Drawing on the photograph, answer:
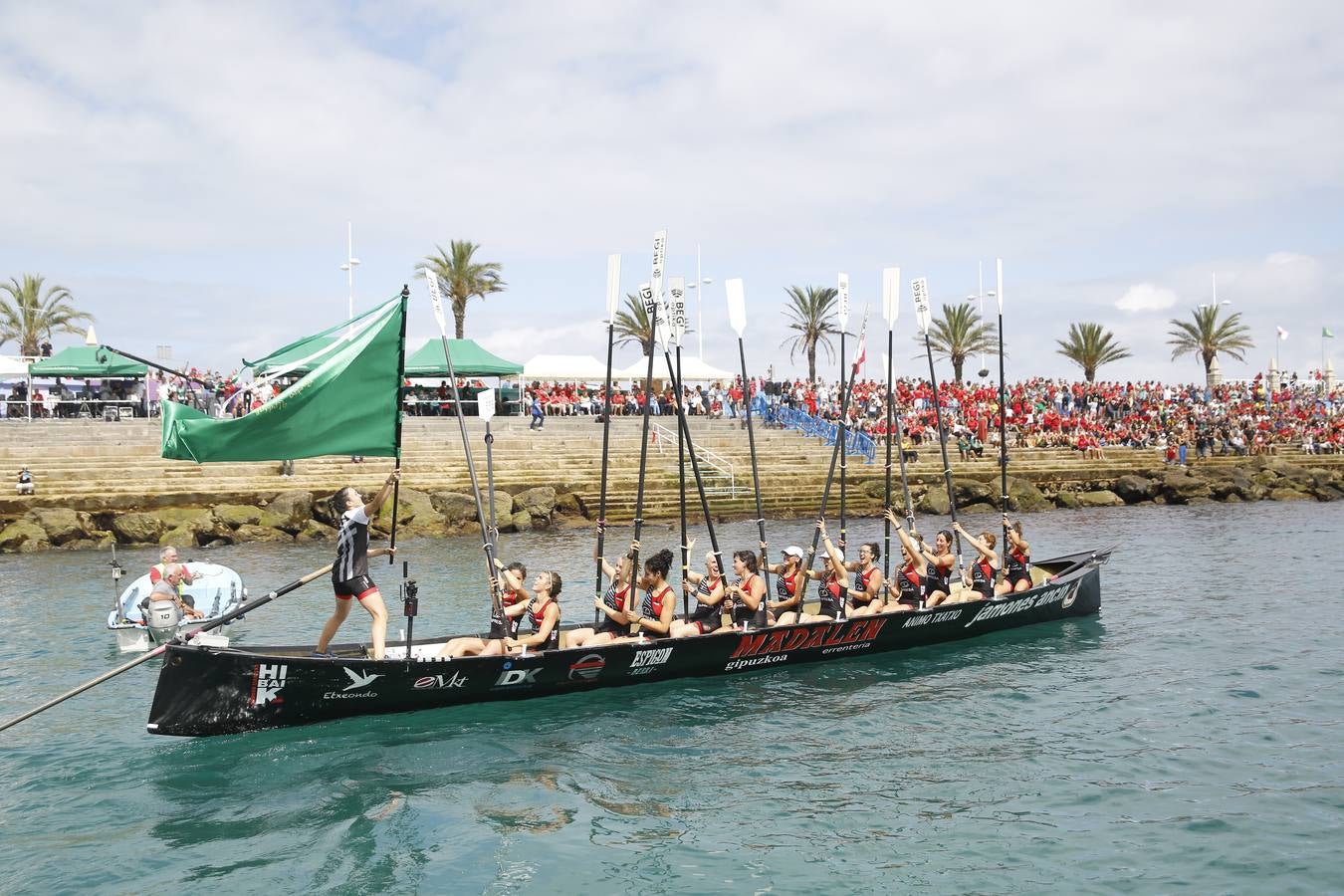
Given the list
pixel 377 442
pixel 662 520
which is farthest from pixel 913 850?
pixel 662 520

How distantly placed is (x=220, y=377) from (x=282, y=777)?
113ft

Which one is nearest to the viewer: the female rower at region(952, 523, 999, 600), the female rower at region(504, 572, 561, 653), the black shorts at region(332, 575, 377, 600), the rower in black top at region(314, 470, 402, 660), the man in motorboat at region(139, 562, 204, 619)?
the rower in black top at region(314, 470, 402, 660)

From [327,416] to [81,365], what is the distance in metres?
29.7

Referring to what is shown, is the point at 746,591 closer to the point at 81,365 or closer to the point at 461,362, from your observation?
the point at 461,362

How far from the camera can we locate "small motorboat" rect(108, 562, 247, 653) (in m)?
16.0

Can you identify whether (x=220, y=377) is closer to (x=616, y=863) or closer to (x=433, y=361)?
(x=433, y=361)

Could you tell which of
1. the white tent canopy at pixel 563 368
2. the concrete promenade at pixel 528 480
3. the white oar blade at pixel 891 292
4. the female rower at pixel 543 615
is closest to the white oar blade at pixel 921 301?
the white oar blade at pixel 891 292

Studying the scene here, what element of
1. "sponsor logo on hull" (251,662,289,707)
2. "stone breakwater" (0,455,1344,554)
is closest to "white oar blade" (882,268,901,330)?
"sponsor logo on hull" (251,662,289,707)

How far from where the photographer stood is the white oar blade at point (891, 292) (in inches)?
729

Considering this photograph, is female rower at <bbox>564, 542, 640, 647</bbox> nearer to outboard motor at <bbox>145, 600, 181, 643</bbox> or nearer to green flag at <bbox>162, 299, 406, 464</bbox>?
green flag at <bbox>162, 299, 406, 464</bbox>

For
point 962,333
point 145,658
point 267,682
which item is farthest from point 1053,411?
point 145,658

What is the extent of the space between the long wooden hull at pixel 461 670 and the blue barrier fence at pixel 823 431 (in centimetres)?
2461

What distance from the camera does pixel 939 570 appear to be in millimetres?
17531

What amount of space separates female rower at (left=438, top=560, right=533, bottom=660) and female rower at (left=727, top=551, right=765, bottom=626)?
3115mm
